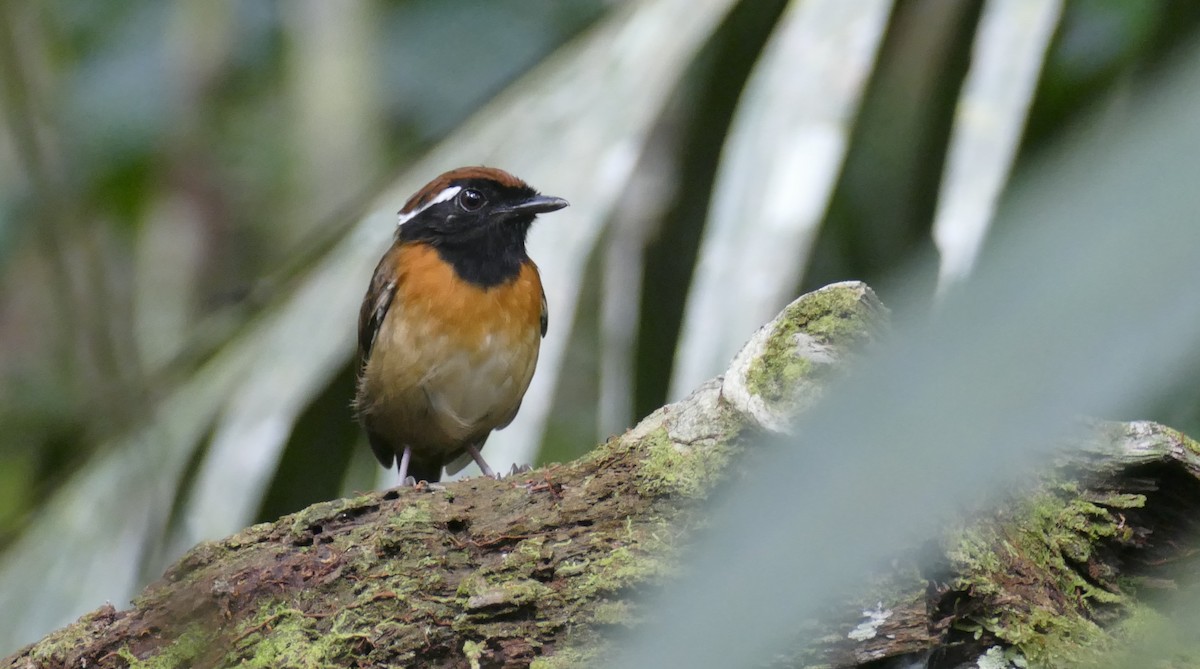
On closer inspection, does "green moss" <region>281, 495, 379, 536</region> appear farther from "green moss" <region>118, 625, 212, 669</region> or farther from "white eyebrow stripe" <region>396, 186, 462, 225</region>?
"white eyebrow stripe" <region>396, 186, 462, 225</region>

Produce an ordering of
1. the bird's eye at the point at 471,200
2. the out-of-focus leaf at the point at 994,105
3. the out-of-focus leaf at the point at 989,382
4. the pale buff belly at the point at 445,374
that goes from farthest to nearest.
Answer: the bird's eye at the point at 471,200 → the pale buff belly at the point at 445,374 → the out-of-focus leaf at the point at 994,105 → the out-of-focus leaf at the point at 989,382

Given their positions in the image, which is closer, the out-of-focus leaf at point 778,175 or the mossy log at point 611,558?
the mossy log at point 611,558

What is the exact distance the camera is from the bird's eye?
5.04 metres

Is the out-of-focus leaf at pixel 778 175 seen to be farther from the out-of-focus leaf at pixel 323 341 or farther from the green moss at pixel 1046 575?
the green moss at pixel 1046 575

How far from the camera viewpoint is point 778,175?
3230 millimetres

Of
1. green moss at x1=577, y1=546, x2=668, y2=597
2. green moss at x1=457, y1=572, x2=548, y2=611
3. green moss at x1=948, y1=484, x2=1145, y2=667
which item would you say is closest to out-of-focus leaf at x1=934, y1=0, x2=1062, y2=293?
green moss at x1=948, y1=484, x2=1145, y2=667

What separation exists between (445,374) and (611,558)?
2336 mm

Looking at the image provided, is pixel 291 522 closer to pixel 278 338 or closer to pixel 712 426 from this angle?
pixel 278 338

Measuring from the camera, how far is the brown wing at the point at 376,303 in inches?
195

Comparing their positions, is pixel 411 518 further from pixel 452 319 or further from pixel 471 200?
pixel 471 200

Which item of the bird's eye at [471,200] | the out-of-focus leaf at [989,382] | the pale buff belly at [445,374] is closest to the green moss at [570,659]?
the out-of-focus leaf at [989,382]

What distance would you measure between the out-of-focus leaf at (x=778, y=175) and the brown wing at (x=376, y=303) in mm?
1910

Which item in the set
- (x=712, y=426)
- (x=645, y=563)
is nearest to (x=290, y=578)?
(x=645, y=563)

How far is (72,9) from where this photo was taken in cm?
654
